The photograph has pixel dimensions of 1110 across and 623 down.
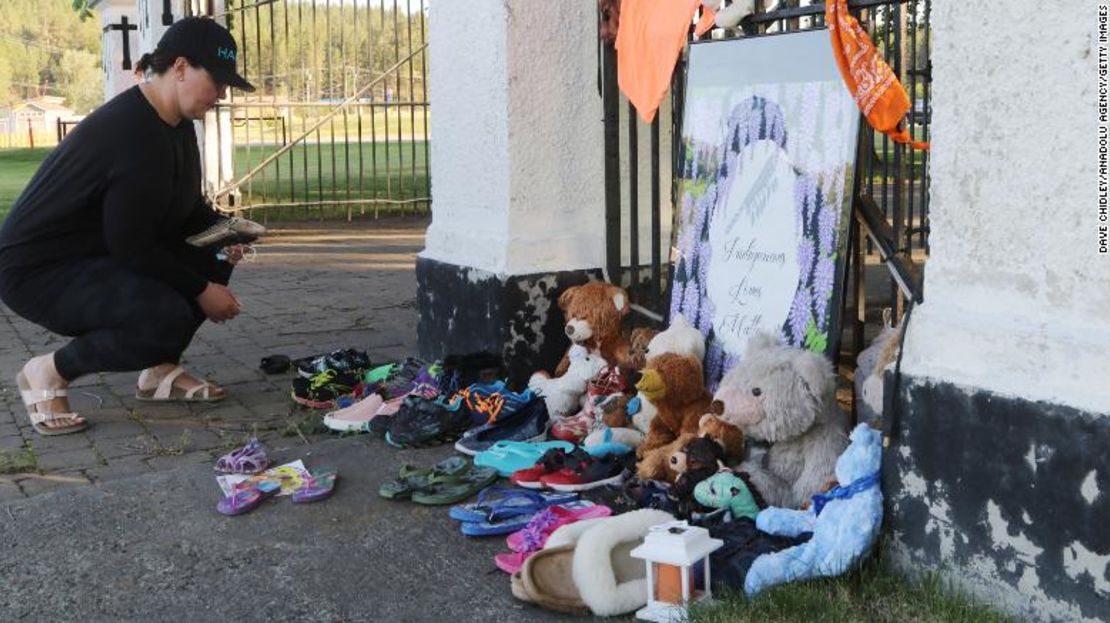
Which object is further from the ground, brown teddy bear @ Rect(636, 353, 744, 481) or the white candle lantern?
brown teddy bear @ Rect(636, 353, 744, 481)

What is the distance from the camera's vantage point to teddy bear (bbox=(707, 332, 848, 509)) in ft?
11.1

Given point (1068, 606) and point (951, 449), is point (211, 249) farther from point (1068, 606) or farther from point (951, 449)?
point (1068, 606)

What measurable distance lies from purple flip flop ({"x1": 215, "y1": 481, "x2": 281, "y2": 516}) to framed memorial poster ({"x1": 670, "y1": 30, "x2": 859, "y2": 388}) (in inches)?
60.3

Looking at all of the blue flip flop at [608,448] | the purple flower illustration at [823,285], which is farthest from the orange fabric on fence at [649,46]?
the blue flip flop at [608,448]

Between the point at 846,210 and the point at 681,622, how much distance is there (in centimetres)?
148

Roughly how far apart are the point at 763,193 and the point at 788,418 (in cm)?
94

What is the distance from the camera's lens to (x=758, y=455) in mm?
3545

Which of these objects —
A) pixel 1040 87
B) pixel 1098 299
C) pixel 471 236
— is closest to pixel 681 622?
pixel 1098 299

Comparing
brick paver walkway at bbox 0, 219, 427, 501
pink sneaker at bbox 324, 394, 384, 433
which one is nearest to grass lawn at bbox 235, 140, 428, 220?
brick paver walkway at bbox 0, 219, 427, 501

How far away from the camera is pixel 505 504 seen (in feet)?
12.0

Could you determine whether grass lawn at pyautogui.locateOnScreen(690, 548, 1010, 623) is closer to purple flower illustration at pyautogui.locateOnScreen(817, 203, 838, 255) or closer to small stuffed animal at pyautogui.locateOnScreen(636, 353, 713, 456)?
small stuffed animal at pyautogui.locateOnScreen(636, 353, 713, 456)

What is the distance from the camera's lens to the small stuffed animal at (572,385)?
4.59 m

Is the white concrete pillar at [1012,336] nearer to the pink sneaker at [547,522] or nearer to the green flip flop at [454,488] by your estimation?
the pink sneaker at [547,522]

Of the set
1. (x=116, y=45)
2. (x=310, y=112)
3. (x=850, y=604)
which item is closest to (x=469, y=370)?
(x=850, y=604)
